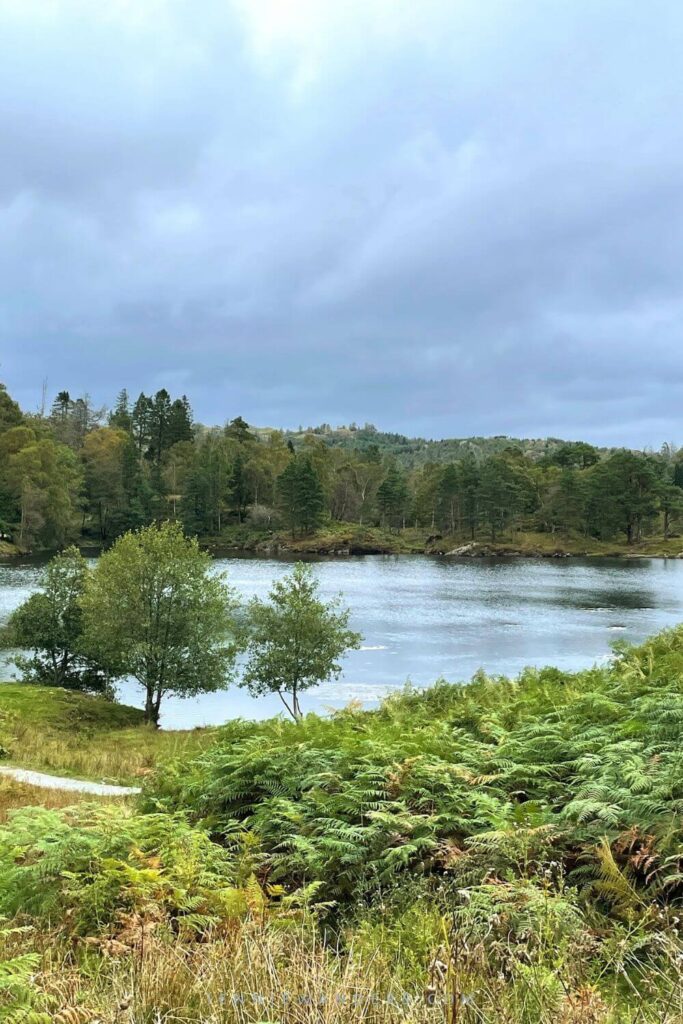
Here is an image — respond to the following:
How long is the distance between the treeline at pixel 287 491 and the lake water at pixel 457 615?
669 inches

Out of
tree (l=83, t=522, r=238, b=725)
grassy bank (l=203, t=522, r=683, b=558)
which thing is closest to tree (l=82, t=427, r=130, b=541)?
grassy bank (l=203, t=522, r=683, b=558)

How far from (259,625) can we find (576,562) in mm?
75894

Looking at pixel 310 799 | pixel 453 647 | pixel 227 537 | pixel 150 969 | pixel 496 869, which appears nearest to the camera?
pixel 150 969

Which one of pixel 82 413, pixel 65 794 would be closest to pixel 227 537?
pixel 82 413

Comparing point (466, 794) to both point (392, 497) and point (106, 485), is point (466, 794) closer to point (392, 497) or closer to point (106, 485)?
point (392, 497)

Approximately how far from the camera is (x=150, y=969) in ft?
11.8

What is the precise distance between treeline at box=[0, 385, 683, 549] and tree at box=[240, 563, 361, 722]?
7537 centimetres

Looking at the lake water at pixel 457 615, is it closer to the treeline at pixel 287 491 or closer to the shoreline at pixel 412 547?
the shoreline at pixel 412 547

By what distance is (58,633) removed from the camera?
35312mm

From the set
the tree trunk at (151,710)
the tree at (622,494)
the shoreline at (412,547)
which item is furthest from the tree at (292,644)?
the tree at (622,494)

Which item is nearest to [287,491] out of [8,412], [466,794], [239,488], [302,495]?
[302,495]

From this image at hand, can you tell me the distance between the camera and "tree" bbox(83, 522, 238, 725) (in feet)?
106

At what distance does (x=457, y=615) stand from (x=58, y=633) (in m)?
30.8

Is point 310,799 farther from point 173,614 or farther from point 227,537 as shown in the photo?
point 227,537
